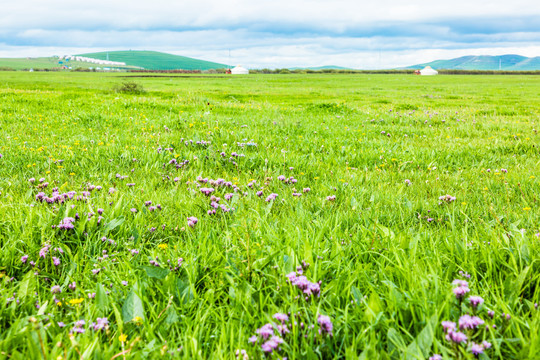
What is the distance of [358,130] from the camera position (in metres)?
10.4

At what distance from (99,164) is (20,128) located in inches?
203

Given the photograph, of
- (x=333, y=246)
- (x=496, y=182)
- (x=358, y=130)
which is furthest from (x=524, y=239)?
(x=358, y=130)

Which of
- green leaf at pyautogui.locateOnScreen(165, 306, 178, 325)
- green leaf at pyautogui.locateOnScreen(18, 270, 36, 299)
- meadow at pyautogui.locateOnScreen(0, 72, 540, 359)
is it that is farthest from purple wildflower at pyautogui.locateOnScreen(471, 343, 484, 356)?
green leaf at pyautogui.locateOnScreen(18, 270, 36, 299)

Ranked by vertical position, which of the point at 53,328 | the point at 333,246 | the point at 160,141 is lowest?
the point at 53,328

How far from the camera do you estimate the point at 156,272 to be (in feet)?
7.97

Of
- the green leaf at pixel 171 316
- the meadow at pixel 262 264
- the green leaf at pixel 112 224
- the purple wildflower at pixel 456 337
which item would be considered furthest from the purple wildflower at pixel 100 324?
the purple wildflower at pixel 456 337

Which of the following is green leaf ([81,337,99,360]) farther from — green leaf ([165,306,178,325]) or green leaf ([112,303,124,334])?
green leaf ([165,306,178,325])

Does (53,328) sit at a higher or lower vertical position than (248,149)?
lower

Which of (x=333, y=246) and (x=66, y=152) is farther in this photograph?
(x=66, y=152)

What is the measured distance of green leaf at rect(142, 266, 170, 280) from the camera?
242 cm

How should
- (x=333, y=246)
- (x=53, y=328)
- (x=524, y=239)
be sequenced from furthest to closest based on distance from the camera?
(x=333, y=246)
(x=524, y=239)
(x=53, y=328)

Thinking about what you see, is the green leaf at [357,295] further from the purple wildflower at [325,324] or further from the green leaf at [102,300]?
the green leaf at [102,300]

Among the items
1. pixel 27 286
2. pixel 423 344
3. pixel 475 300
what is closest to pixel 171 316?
pixel 27 286

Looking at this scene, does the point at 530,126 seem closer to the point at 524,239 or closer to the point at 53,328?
the point at 524,239
